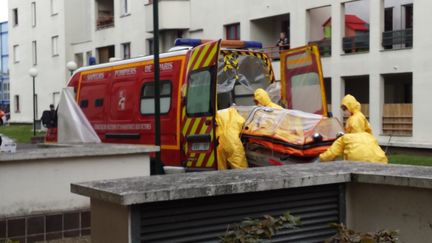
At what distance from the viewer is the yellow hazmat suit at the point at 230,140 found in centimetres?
908

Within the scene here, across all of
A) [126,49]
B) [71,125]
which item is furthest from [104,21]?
[71,125]

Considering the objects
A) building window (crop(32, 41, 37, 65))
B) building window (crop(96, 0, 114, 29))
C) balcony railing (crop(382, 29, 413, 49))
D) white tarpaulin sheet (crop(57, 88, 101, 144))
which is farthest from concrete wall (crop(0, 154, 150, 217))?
building window (crop(32, 41, 37, 65))

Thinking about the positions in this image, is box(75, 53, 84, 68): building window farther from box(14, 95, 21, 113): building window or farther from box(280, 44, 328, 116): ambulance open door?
box(280, 44, 328, 116): ambulance open door

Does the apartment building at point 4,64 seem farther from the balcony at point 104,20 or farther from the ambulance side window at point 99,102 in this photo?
the ambulance side window at point 99,102

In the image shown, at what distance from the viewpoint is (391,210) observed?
4180 mm

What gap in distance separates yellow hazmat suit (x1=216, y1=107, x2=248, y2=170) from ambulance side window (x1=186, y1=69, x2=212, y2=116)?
0.97 ft

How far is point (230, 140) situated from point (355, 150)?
2360 millimetres

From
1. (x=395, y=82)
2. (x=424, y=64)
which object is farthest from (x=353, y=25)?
(x=424, y=64)

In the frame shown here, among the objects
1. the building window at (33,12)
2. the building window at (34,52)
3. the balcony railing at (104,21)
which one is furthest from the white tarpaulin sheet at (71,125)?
the building window at (33,12)

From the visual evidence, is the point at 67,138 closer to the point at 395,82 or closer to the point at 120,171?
the point at 120,171

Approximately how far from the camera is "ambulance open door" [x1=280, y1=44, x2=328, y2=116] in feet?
33.2

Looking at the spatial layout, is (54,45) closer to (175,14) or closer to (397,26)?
(175,14)

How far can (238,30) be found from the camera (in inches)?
1219

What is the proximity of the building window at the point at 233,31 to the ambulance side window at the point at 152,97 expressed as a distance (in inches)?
765
